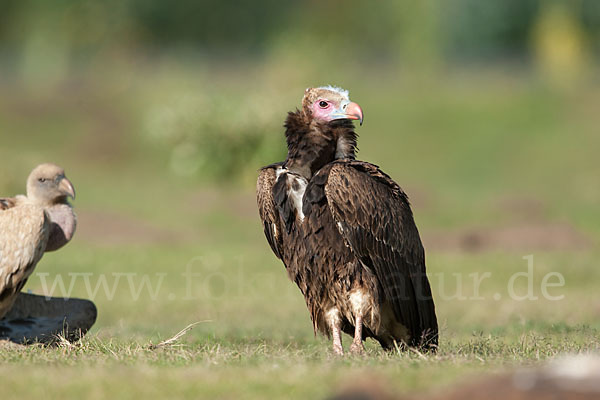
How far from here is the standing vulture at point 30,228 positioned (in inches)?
306

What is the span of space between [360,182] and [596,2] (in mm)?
47934

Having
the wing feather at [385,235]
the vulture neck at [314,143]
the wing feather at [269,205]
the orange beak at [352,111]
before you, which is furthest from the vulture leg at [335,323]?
the orange beak at [352,111]

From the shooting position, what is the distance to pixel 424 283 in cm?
798

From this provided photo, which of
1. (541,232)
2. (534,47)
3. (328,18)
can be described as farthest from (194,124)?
(328,18)

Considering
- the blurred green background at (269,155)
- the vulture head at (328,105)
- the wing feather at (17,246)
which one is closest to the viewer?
the wing feather at (17,246)

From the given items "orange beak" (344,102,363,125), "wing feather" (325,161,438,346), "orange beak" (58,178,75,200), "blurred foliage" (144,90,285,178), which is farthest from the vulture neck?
"blurred foliage" (144,90,285,178)

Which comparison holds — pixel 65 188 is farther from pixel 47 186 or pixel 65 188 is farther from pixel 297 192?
pixel 297 192

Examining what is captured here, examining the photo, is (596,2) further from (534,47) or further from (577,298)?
(577,298)

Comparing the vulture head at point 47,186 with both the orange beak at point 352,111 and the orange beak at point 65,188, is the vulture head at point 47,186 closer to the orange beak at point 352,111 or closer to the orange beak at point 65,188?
the orange beak at point 65,188

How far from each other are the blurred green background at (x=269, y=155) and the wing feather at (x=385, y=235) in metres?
0.52

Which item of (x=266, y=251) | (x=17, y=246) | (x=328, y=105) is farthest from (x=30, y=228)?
(x=266, y=251)

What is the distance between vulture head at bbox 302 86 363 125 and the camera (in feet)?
26.4

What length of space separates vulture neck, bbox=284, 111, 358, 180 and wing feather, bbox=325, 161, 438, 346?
0.32m

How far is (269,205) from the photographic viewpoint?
7.89 metres
